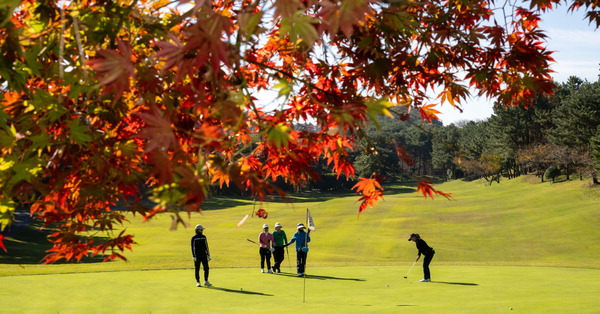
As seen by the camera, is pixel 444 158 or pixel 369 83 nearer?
pixel 369 83

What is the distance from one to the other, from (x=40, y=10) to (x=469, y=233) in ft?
133

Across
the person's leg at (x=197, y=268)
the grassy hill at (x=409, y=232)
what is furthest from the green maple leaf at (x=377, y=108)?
Result: the grassy hill at (x=409, y=232)

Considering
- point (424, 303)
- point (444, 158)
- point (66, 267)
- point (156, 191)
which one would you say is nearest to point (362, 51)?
point (156, 191)

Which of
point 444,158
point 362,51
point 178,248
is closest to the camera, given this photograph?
point 362,51

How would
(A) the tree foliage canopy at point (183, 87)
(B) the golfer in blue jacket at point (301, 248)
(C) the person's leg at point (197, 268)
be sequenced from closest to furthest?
1. (A) the tree foliage canopy at point (183, 87)
2. (C) the person's leg at point (197, 268)
3. (B) the golfer in blue jacket at point (301, 248)

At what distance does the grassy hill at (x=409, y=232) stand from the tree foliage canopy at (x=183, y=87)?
1002 cm

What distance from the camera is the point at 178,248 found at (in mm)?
30500

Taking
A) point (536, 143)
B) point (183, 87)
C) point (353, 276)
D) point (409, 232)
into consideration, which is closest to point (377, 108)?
point (183, 87)

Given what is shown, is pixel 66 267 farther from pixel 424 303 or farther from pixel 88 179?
pixel 88 179

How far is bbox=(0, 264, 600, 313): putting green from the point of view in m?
10.4

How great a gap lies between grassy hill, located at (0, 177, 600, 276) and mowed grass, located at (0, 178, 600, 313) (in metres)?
0.10

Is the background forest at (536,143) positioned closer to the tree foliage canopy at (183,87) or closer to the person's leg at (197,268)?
the person's leg at (197,268)

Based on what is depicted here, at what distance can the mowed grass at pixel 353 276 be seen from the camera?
10992 mm

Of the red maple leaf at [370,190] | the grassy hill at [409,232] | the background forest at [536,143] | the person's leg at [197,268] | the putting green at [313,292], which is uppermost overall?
the background forest at [536,143]
